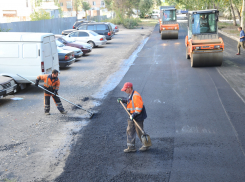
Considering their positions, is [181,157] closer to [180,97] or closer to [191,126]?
[191,126]

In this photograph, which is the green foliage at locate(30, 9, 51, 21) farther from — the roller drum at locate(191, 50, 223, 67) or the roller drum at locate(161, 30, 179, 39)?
the roller drum at locate(191, 50, 223, 67)

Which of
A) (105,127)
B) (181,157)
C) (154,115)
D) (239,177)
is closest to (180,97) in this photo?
(154,115)

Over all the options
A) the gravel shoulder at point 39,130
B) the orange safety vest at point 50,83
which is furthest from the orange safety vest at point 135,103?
the orange safety vest at point 50,83

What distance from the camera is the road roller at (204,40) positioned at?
15.8 meters

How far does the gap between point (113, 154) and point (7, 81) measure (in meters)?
6.41

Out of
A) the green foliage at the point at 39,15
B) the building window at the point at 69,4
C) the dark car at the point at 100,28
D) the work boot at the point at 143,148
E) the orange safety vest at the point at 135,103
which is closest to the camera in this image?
the orange safety vest at the point at 135,103

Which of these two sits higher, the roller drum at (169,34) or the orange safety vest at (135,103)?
the roller drum at (169,34)

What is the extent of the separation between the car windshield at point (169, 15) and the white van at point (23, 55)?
75.8ft

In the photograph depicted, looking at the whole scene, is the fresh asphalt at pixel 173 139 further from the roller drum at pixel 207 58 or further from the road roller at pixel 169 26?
the road roller at pixel 169 26

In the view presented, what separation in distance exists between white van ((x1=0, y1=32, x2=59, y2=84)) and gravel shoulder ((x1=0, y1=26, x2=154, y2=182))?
0.91 meters

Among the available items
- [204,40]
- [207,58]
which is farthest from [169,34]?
[207,58]

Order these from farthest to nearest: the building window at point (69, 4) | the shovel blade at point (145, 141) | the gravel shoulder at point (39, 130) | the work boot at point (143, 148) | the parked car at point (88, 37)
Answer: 1. the building window at point (69, 4)
2. the parked car at point (88, 37)
3. the work boot at point (143, 148)
4. the shovel blade at point (145, 141)
5. the gravel shoulder at point (39, 130)

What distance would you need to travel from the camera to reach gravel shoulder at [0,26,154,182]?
20.3 ft

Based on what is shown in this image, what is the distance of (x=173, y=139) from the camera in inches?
291
